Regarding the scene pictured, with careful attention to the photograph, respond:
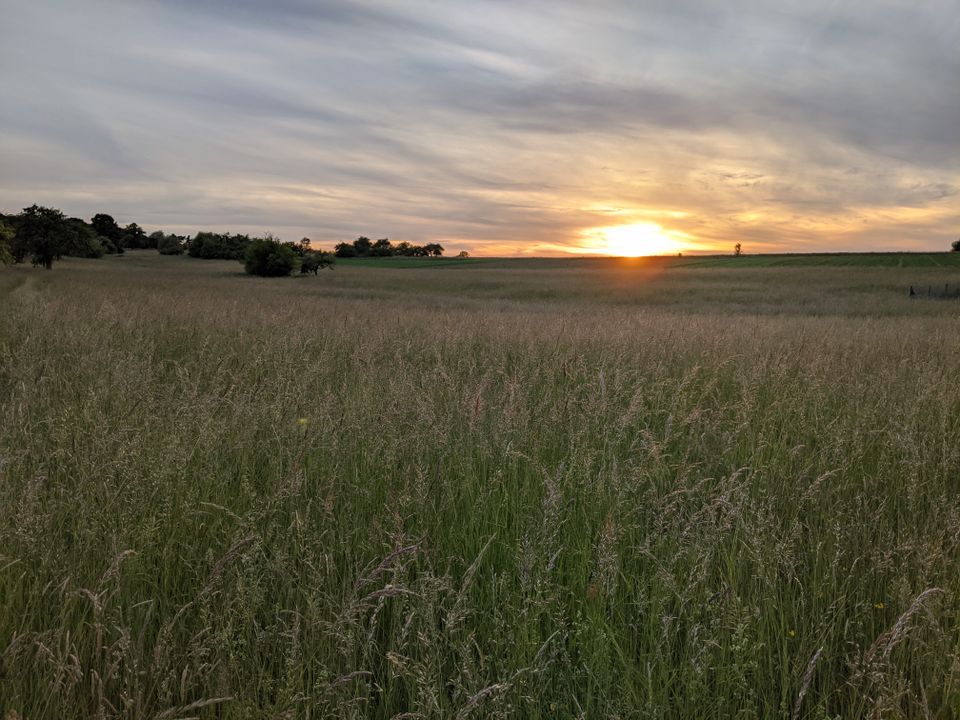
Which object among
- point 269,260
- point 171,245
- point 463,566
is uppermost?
point 171,245

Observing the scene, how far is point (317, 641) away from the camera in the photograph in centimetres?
204

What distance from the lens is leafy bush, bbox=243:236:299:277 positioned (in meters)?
51.2

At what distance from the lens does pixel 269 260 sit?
51062mm

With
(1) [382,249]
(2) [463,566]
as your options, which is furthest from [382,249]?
(2) [463,566]

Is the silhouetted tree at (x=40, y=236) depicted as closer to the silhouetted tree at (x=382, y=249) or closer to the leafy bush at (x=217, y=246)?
the leafy bush at (x=217, y=246)

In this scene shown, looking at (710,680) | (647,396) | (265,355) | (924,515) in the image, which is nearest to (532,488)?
(710,680)

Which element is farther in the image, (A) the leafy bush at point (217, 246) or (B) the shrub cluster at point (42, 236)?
(A) the leafy bush at point (217, 246)

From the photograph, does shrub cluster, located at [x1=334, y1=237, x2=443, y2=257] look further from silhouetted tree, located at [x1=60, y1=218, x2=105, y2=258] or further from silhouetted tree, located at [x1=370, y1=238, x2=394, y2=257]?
silhouetted tree, located at [x1=60, y1=218, x2=105, y2=258]

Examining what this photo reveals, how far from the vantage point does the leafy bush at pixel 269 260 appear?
5122 centimetres

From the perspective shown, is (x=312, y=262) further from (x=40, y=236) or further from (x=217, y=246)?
(x=217, y=246)

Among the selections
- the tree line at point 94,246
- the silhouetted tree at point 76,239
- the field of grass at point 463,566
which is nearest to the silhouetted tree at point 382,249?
the tree line at point 94,246

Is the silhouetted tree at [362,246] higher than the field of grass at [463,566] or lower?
higher

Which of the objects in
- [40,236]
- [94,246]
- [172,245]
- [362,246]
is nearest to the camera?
[40,236]

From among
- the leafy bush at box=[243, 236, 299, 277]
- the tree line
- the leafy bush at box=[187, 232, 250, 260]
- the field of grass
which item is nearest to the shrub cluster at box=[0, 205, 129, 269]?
the tree line
